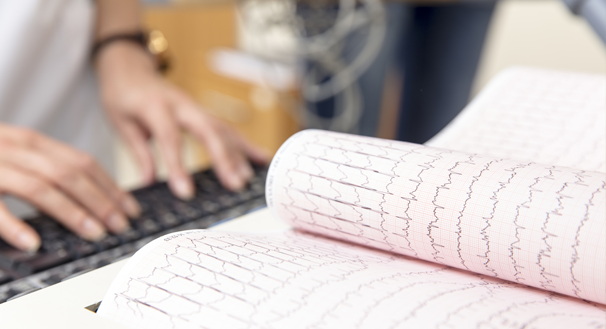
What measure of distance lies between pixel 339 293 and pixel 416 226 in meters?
0.05

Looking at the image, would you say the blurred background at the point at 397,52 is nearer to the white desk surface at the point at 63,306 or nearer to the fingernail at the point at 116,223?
the fingernail at the point at 116,223

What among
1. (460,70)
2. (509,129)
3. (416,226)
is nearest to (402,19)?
(460,70)

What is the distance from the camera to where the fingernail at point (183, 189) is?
444 mm

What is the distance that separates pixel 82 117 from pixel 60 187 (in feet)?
1.08

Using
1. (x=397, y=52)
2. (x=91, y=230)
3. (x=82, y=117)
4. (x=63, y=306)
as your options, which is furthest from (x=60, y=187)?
(x=397, y=52)

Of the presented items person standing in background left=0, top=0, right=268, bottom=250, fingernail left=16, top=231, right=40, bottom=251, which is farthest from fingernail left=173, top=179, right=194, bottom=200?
fingernail left=16, top=231, right=40, bottom=251

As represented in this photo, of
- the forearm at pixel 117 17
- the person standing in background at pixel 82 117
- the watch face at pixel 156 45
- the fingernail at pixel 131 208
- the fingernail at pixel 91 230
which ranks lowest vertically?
the fingernail at pixel 91 230

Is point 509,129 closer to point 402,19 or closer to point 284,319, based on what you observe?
point 284,319

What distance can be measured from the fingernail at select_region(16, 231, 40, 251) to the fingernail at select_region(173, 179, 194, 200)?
5.0 inches

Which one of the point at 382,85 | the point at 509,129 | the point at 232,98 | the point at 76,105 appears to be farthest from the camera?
the point at 232,98

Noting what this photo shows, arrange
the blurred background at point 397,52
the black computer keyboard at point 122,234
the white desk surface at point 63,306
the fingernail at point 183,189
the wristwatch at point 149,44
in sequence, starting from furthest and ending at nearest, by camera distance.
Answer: the blurred background at point 397,52
the wristwatch at point 149,44
the fingernail at point 183,189
the black computer keyboard at point 122,234
the white desk surface at point 63,306

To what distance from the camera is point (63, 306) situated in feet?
0.67

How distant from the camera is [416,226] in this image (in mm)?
219

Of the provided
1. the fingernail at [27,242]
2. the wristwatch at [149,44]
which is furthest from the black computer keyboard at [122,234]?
the wristwatch at [149,44]
